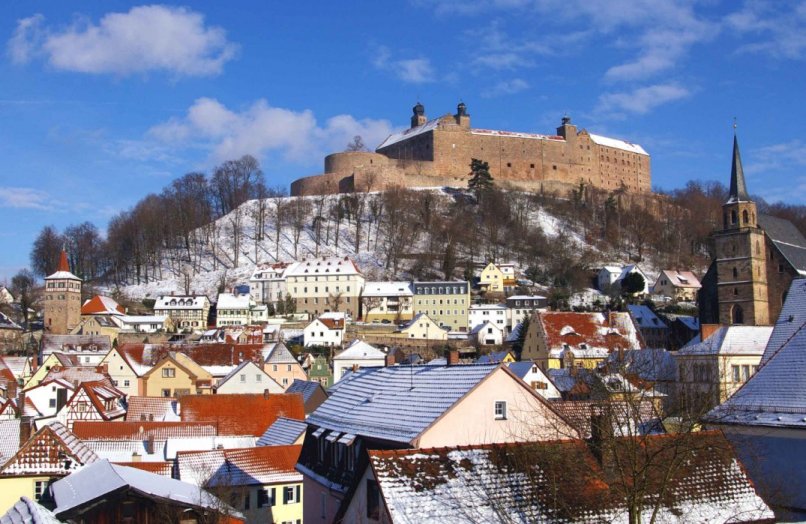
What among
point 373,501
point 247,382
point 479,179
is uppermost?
point 479,179

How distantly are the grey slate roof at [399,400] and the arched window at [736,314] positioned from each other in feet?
139

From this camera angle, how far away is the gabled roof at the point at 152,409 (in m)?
35.8

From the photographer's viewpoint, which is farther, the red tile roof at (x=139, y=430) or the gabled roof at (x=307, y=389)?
the gabled roof at (x=307, y=389)

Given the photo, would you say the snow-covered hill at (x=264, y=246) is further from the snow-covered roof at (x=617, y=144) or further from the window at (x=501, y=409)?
the window at (x=501, y=409)

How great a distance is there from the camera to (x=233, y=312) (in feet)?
277

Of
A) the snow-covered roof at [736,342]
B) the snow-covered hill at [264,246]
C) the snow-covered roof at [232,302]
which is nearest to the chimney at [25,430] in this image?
the snow-covered roof at [736,342]

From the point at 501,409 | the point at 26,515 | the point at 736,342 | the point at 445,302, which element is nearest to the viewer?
the point at 26,515

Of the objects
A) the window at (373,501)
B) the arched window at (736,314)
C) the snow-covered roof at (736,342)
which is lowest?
the window at (373,501)

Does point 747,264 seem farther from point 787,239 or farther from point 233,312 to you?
point 233,312

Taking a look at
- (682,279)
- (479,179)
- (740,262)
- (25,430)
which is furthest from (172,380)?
(479,179)

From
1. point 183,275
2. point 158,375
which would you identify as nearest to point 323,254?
point 183,275

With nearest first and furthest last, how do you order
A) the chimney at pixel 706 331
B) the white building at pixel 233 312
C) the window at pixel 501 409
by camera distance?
the window at pixel 501 409 → the chimney at pixel 706 331 → the white building at pixel 233 312

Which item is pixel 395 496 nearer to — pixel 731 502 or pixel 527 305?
pixel 731 502

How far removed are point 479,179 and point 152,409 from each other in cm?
8292
